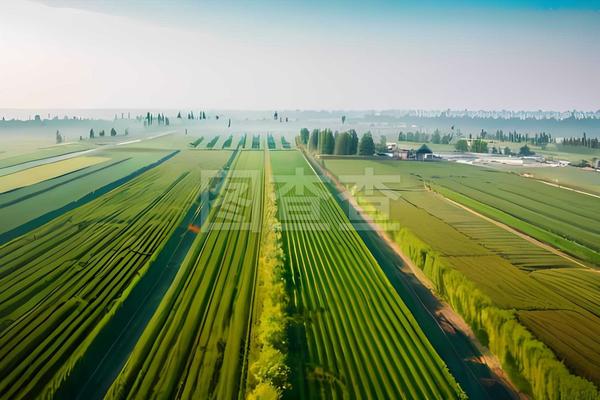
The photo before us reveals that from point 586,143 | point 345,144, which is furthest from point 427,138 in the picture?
point 345,144

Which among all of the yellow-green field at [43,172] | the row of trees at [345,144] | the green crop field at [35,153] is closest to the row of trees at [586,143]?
the row of trees at [345,144]

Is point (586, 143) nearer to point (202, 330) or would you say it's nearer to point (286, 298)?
point (286, 298)

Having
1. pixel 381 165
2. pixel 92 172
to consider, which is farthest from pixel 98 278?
pixel 381 165

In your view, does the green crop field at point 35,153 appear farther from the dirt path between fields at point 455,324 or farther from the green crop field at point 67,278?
the dirt path between fields at point 455,324

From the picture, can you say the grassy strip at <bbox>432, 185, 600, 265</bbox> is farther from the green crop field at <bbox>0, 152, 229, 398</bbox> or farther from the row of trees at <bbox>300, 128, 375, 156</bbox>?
the row of trees at <bbox>300, 128, 375, 156</bbox>

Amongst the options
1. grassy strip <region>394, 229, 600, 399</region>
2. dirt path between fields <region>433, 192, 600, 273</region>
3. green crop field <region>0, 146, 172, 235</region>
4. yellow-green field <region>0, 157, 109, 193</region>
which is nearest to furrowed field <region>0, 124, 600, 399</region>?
grassy strip <region>394, 229, 600, 399</region>

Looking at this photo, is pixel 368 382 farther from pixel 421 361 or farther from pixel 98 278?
pixel 98 278
